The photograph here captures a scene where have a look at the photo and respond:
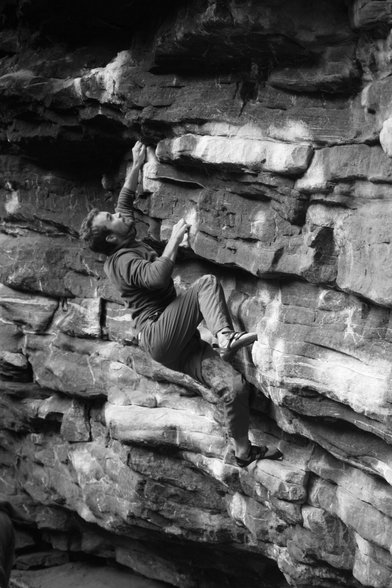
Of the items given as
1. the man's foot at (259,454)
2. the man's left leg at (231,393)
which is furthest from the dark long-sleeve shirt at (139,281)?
the man's foot at (259,454)

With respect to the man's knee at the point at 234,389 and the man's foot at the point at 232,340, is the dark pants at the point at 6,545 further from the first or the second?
the man's foot at the point at 232,340

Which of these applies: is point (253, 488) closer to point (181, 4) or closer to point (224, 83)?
point (224, 83)

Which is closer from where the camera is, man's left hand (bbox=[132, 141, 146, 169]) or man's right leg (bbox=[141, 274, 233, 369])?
man's right leg (bbox=[141, 274, 233, 369])

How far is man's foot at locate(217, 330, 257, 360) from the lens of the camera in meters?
8.23

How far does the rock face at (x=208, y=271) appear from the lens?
783cm

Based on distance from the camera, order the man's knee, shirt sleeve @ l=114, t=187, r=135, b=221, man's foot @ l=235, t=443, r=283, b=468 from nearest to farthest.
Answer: the man's knee, man's foot @ l=235, t=443, r=283, b=468, shirt sleeve @ l=114, t=187, r=135, b=221

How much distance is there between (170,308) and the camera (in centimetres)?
896

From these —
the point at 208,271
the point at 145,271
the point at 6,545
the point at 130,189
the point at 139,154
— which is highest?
Answer: the point at 139,154

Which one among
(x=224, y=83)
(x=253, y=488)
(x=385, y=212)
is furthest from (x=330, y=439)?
(x=224, y=83)

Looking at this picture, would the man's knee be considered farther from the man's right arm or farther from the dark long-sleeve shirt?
the man's right arm

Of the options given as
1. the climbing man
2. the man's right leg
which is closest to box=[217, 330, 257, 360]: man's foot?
the man's right leg

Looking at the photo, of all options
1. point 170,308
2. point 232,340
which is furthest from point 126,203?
point 232,340

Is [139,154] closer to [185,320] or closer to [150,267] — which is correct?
[150,267]

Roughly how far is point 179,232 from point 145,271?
68cm
